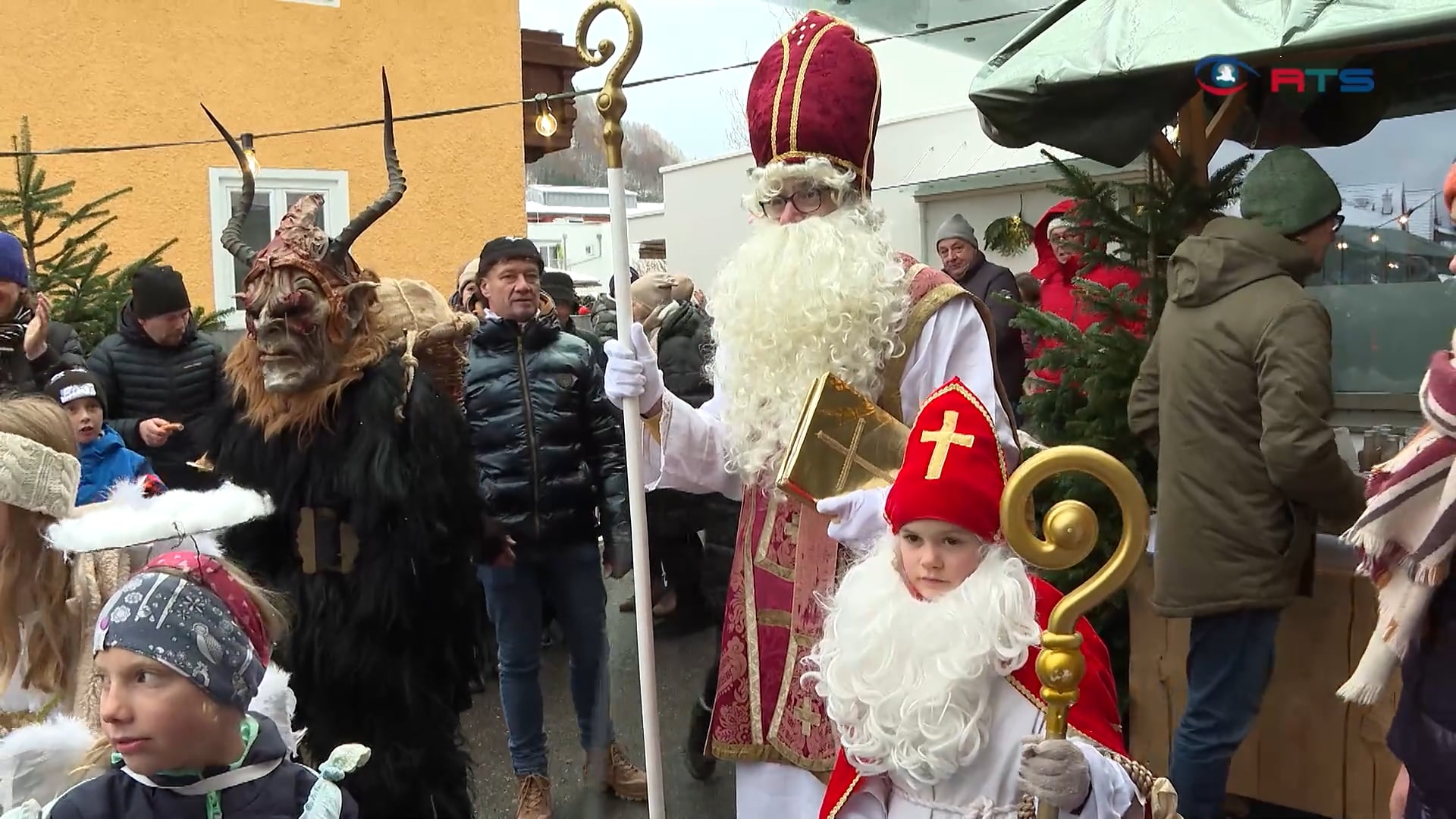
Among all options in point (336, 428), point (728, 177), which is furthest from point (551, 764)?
point (728, 177)

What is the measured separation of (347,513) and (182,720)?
1.34 m

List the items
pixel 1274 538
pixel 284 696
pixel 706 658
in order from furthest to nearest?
pixel 706 658 → pixel 1274 538 → pixel 284 696

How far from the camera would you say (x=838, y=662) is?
210 centimetres

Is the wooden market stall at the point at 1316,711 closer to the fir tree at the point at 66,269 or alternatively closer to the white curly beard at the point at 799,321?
the white curly beard at the point at 799,321

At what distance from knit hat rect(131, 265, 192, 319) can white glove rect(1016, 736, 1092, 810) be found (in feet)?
14.6

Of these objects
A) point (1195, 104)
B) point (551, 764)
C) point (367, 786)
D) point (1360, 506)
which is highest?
point (1195, 104)

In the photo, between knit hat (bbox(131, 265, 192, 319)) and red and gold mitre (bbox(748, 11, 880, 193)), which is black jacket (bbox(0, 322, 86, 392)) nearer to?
knit hat (bbox(131, 265, 192, 319))

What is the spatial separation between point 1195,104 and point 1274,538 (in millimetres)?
1838

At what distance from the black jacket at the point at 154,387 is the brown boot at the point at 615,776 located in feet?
7.04

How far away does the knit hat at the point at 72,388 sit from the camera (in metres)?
4.18

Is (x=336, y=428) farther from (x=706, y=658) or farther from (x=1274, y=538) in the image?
(x=706, y=658)

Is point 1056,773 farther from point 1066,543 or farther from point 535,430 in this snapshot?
point 535,430

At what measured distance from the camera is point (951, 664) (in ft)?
6.28

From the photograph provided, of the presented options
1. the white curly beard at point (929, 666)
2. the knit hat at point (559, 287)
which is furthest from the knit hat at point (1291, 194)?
the knit hat at point (559, 287)
